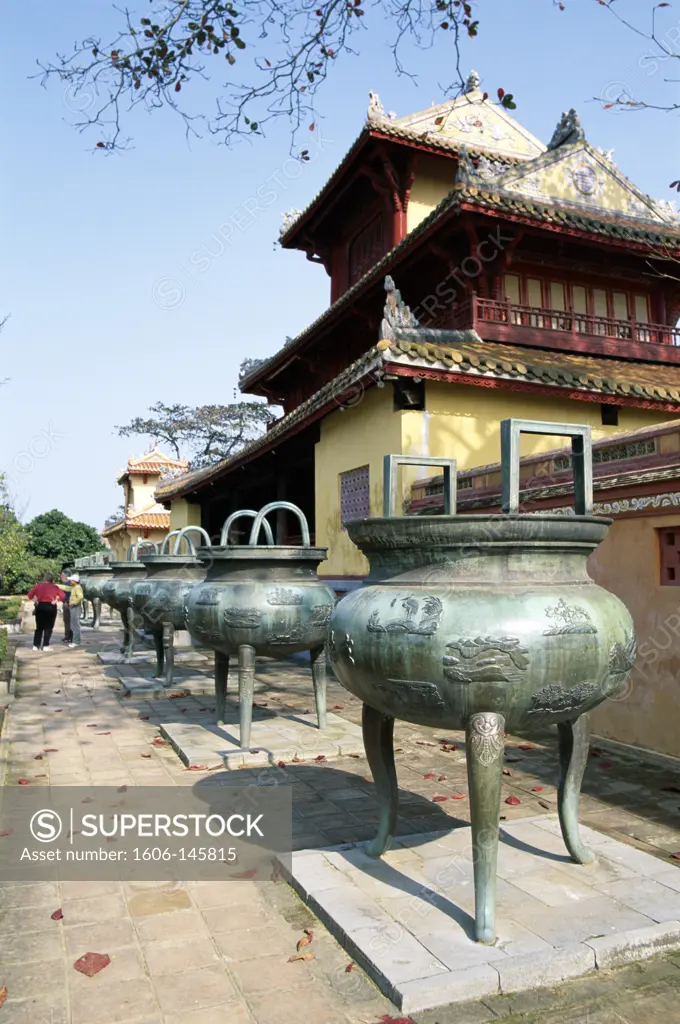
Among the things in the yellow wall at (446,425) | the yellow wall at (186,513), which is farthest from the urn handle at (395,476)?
the yellow wall at (186,513)

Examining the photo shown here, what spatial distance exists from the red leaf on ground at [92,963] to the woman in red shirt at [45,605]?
11680 mm

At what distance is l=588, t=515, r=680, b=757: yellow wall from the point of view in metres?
5.35

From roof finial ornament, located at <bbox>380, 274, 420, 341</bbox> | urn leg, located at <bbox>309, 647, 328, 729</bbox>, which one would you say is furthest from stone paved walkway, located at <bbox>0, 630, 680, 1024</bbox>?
roof finial ornament, located at <bbox>380, 274, 420, 341</bbox>

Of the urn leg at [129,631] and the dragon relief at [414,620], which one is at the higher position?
the dragon relief at [414,620]

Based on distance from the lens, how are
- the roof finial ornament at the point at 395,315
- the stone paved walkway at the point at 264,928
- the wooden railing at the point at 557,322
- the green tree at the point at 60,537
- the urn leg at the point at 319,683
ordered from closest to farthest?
the stone paved walkway at the point at 264,928, the urn leg at the point at 319,683, the roof finial ornament at the point at 395,315, the wooden railing at the point at 557,322, the green tree at the point at 60,537

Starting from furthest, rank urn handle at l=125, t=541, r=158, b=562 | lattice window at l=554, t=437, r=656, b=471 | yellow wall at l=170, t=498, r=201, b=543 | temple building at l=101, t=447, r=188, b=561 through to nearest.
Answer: temple building at l=101, t=447, r=188, b=561 < yellow wall at l=170, t=498, r=201, b=543 < urn handle at l=125, t=541, r=158, b=562 < lattice window at l=554, t=437, r=656, b=471

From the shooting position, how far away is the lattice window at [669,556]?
539 centimetres

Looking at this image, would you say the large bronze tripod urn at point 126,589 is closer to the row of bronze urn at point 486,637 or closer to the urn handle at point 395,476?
the urn handle at point 395,476

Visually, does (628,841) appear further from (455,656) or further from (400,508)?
(400,508)

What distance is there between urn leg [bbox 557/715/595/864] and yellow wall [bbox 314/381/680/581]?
557 centimetres

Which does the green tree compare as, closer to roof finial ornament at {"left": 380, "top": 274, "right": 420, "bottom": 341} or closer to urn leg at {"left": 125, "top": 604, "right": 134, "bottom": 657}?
urn leg at {"left": 125, "top": 604, "right": 134, "bottom": 657}

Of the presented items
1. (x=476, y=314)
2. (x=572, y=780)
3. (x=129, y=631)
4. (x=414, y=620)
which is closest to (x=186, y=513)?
(x=129, y=631)

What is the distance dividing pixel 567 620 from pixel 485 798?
2.38 feet

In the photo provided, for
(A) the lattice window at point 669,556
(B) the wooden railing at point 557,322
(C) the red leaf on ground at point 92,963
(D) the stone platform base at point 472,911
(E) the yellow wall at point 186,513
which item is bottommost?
(C) the red leaf on ground at point 92,963
